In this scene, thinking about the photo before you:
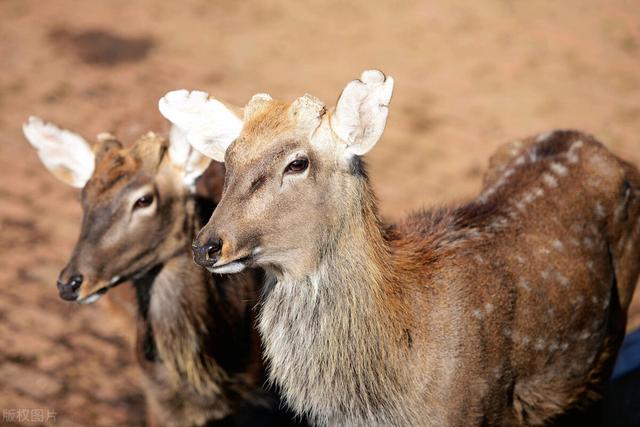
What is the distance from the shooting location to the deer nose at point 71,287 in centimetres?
464

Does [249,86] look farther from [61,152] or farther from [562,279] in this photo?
[562,279]

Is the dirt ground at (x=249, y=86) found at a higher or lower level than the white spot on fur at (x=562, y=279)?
higher

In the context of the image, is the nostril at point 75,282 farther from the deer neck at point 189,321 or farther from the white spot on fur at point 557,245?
the white spot on fur at point 557,245

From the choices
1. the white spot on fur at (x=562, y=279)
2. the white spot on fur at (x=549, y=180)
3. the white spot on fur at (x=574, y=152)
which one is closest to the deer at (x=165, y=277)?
the white spot on fur at (x=562, y=279)

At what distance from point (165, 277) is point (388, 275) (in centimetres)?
182

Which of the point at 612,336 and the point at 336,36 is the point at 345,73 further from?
the point at 612,336

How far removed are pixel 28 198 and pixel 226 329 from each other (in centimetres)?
437

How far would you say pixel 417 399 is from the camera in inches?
152

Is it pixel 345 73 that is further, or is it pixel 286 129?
pixel 345 73

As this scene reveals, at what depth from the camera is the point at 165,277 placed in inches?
201

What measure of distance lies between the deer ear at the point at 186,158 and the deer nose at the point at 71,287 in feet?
3.00

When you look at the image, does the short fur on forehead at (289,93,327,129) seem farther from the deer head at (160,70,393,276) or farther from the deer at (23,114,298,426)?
the deer at (23,114,298,426)

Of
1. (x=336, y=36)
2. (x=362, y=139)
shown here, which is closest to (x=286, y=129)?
(x=362, y=139)

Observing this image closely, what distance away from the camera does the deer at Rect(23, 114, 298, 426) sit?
478 cm
